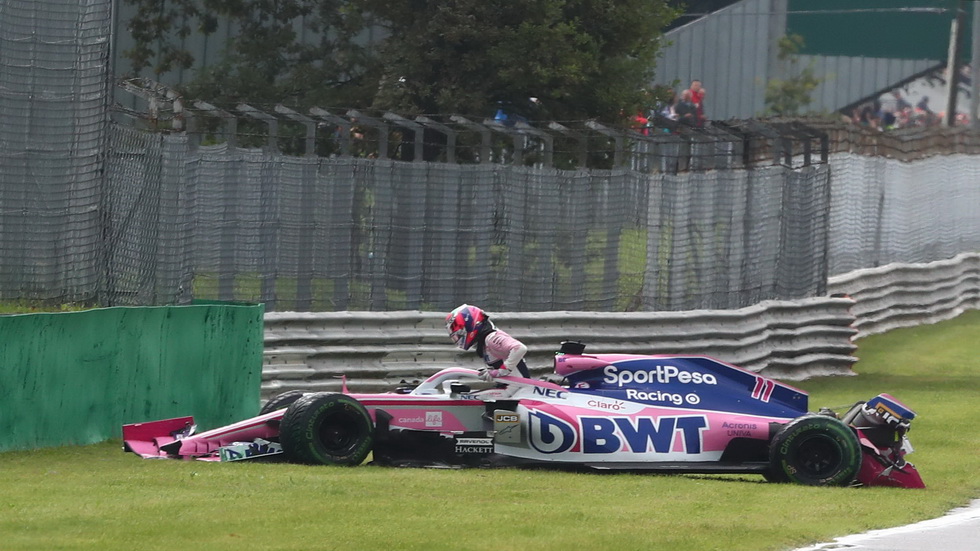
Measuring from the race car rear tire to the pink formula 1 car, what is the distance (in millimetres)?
10

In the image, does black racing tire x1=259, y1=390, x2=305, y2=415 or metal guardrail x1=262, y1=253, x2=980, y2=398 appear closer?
black racing tire x1=259, y1=390, x2=305, y2=415

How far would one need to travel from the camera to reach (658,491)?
11383mm

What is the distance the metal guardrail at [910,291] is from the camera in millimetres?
25281

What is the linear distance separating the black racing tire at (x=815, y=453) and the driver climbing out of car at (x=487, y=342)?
203 centimetres

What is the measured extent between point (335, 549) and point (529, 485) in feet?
10.4

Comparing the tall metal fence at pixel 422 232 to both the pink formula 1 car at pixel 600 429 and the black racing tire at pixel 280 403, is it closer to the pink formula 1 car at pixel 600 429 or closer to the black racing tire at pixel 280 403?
the black racing tire at pixel 280 403

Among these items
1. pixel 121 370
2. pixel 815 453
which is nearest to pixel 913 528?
pixel 815 453

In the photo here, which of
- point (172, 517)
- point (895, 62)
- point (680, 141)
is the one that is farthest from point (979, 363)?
point (895, 62)

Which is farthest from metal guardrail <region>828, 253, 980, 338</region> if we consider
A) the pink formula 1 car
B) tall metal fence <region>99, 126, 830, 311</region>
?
the pink formula 1 car

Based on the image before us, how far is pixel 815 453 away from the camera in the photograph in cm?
1221

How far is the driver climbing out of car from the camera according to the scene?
41.5 ft

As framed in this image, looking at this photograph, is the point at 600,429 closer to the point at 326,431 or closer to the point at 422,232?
the point at 326,431

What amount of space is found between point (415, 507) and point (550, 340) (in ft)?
26.7

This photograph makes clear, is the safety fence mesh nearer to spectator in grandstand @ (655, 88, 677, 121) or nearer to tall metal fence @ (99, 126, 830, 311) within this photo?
tall metal fence @ (99, 126, 830, 311)
